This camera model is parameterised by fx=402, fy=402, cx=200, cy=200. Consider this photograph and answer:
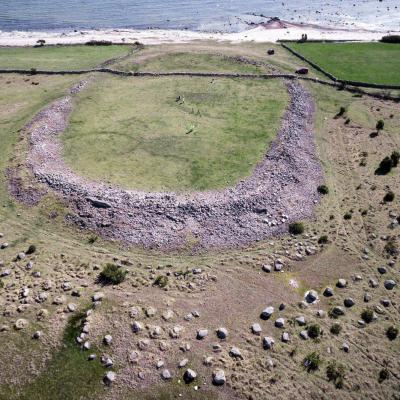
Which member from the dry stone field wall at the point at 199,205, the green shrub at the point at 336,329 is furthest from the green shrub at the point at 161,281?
the green shrub at the point at 336,329

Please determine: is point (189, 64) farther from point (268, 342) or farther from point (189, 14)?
point (189, 14)

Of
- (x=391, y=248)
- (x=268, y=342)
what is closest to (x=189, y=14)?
(x=391, y=248)

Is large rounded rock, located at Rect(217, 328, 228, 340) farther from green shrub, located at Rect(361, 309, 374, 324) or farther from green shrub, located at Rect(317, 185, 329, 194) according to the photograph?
green shrub, located at Rect(317, 185, 329, 194)

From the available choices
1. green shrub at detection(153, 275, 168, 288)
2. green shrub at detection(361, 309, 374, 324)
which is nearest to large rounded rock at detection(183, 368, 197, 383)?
green shrub at detection(153, 275, 168, 288)

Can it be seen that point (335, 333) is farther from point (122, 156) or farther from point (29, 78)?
point (29, 78)

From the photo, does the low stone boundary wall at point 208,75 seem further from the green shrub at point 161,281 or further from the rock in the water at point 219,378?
the rock in the water at point 219,378
